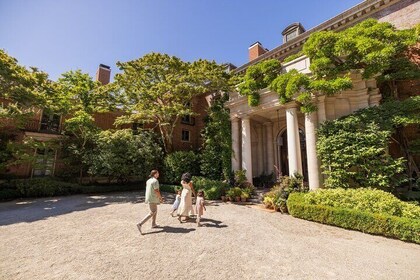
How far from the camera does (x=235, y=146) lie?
14812 mm

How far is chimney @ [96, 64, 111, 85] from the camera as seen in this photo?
2261 centimetres

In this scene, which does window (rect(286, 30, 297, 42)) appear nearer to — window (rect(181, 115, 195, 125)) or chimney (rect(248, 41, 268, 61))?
chimney (rect(248, 41, 268, 61))

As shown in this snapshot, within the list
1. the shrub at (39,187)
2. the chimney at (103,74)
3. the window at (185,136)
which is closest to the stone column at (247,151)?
the window at (185,136)

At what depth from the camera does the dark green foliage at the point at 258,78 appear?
12234mm

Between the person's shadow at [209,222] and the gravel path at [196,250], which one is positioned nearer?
the gravel path at [196,250]

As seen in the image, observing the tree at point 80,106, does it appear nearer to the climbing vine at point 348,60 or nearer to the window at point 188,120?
the window at point 188,120

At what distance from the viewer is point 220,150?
1608 centimetres

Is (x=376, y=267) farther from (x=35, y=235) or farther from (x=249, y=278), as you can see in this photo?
(x=35, y=235)

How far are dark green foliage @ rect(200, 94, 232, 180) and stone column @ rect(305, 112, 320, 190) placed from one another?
19.5 ft

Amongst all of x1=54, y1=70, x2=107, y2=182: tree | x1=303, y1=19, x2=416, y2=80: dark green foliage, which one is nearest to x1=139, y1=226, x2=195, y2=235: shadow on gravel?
x1=303, y1=19, x2=416, y2=80: dark green foliage

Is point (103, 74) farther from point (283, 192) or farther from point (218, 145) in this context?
point (283, 192)

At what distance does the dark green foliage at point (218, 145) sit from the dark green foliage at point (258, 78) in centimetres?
325

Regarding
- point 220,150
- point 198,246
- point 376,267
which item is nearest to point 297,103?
point 220,150

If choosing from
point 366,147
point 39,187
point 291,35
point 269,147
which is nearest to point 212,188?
point 269,147
